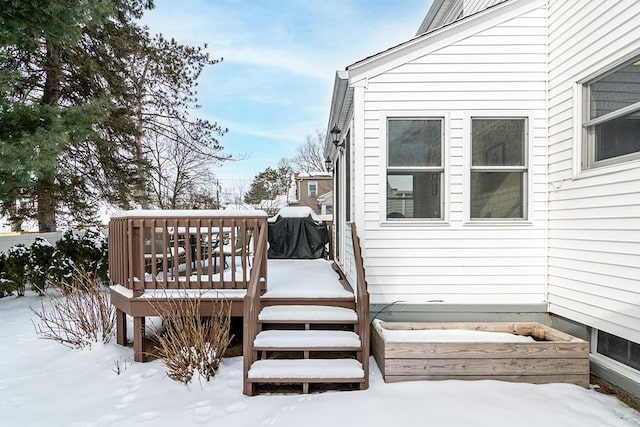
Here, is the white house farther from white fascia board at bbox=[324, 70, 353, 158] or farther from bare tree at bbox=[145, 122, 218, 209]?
bare tree at bbox=[145, 122, 218, 209]

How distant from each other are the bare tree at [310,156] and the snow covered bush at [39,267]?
24.8 m

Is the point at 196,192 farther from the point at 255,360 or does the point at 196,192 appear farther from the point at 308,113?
the point at 255,360

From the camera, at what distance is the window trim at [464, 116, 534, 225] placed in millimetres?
3943

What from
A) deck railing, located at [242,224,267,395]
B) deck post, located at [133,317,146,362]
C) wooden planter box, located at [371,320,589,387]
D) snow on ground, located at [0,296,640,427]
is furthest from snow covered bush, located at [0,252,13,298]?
wooden planter box, located at [371,320,589,387]

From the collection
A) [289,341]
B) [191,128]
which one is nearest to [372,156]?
[289,341]

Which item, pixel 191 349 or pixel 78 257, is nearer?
pixel 191 349

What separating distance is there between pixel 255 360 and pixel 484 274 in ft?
8.99

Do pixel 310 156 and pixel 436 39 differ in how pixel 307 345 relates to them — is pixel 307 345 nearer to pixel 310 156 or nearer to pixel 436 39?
pixel 436 39

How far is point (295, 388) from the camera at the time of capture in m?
3.16

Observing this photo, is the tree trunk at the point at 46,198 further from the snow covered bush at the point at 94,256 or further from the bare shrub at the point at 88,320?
the bare shrub at the point at 88,320

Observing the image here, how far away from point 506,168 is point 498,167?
0.09 metres

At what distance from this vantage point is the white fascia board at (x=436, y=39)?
12.8 ft

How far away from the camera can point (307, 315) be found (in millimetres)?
3549

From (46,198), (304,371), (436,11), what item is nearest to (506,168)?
(304,371)
